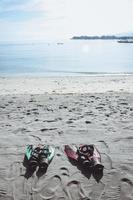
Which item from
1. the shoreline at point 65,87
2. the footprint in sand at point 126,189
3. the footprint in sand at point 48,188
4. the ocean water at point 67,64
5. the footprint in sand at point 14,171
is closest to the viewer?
the footprint in sand at point 126,189

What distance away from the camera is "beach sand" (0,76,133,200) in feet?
16.7

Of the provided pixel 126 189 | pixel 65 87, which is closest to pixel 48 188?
pixel 126 189

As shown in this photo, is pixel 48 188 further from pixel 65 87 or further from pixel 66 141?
pixel 65 87

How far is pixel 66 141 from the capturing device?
7500 mm

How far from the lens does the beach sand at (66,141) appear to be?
201 inches

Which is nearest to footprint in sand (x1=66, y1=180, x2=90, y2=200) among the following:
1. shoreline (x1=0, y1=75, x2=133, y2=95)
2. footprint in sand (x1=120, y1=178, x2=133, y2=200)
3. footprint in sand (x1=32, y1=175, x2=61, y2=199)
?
footprint in sand (x1=32, y1=175, x2=61, y2=199)

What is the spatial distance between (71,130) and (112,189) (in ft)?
11.3

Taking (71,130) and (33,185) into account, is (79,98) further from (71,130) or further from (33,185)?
(33,185)

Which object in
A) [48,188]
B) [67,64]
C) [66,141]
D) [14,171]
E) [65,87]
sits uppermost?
[67,64]

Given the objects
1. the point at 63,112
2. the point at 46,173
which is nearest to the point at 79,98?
the point at 63,112

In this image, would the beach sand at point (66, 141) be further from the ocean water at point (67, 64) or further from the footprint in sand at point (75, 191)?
the ocean water at point (67, 64)

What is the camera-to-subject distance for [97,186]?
17.1 feet

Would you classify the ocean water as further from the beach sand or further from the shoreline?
the beach sand

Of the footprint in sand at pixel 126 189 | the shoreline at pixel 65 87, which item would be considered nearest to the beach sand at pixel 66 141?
the footprint in sand at pixel 126 189
